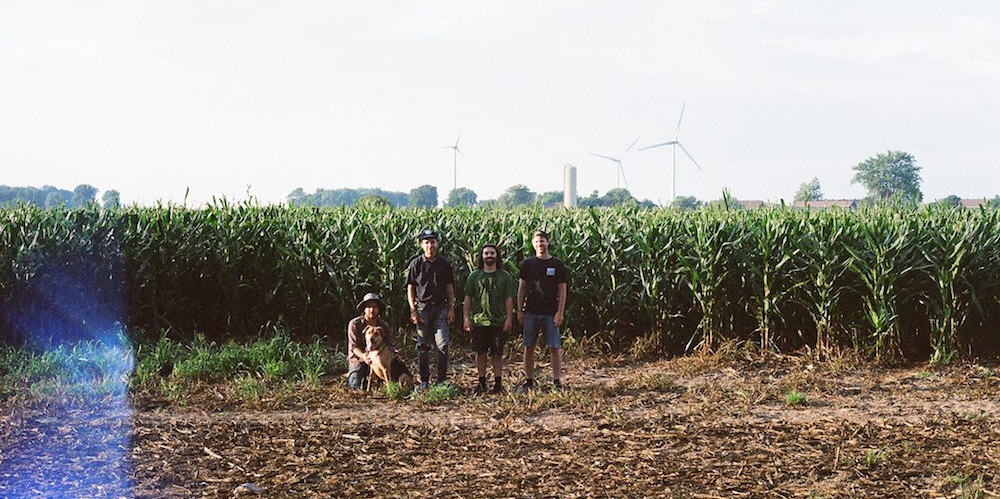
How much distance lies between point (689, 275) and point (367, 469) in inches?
232

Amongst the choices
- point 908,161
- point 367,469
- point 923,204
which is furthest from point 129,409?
point 908,161

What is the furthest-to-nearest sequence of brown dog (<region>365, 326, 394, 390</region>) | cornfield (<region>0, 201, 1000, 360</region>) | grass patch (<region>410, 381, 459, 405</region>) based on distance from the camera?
cornfield (<region>0, 201, 1000, 360</region>)
brown dog (<region>365, 326, 394, 390</region>)
grass patch (<region>410, 381, 459, 405</region>)

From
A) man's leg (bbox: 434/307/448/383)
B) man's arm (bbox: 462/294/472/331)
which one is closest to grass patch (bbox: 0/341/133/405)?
man's leg (bbox: 434/307/448/383)

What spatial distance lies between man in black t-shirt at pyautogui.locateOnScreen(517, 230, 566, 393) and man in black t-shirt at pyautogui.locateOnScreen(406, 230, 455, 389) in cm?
70

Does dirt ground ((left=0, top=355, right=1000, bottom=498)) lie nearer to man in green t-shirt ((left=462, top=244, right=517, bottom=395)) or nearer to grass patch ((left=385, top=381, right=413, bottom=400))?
grass patch ((left=385, top=381, right=413, bottom=400))

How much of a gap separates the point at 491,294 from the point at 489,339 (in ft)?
1.60

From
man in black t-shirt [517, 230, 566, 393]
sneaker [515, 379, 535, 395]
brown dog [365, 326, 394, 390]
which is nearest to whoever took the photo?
man in black t-shirt [517, 230, 566, 393]

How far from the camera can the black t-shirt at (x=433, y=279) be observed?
9.34 meters

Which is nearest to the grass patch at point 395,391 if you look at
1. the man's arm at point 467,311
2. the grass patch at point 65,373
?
the man's arm at point 467,311

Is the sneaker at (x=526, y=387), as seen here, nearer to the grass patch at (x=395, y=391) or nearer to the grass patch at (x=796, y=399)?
the grass patch at (x=395, y=391)

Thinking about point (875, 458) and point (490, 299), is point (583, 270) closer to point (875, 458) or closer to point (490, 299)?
point (490, 299)

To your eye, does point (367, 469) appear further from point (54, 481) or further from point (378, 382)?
point (378, 382)

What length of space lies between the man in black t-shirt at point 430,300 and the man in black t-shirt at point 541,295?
0.70 m

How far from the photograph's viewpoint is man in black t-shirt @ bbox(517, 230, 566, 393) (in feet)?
30.2
